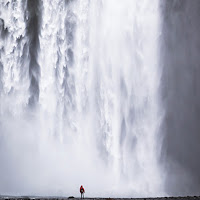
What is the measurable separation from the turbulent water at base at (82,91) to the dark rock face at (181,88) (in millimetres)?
1094

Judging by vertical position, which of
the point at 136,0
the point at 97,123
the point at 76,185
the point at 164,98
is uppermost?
the point at 136,0

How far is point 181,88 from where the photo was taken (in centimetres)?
3077

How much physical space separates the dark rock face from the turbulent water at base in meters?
1.09

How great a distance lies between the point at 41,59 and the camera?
2852 centimetres

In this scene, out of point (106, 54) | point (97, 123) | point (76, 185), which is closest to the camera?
point (76, 185)

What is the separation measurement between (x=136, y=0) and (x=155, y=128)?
36.7 ft

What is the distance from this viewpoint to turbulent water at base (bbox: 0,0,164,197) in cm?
2614

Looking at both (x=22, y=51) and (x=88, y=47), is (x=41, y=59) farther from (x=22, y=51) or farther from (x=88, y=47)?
(x=88, y=47)

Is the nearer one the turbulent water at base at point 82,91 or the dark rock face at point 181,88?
the turbulent water at base at point 82,91

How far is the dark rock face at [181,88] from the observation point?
1157 inches

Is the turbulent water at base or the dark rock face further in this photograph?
the dark rock face

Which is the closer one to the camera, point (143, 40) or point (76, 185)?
point (76, 185)

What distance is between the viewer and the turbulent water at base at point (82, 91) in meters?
26.1

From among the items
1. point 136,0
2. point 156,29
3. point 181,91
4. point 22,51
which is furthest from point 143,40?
point 22,51
